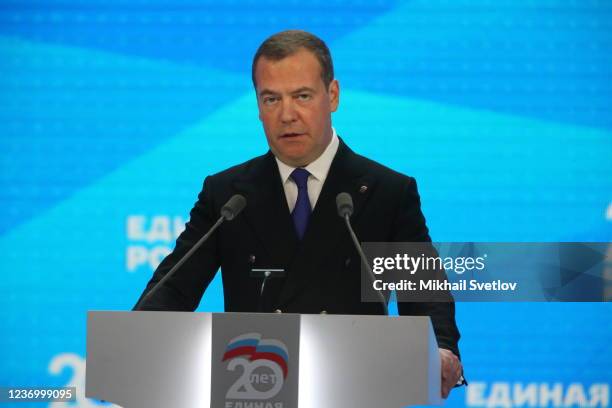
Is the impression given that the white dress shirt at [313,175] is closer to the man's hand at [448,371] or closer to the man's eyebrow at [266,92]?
the man's eyebrow at [266,92]

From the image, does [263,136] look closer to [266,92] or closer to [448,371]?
[266,92]

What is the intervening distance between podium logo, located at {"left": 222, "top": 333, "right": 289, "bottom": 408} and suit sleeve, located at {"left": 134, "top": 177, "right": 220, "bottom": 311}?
2.78 ft

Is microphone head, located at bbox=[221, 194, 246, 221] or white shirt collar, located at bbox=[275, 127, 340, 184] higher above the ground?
white shirt collar, located at bbox=[275, 127, 340, 184]

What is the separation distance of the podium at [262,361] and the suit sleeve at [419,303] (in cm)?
57

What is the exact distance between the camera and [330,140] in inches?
125

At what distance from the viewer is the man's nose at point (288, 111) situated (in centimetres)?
302

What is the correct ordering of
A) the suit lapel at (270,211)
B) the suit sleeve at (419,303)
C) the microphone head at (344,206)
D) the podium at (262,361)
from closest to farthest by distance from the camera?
the podium at (262,361)
the microphone head at (344,206)
the suit sleeve at (419,303)
the suit lapel at (270,211)

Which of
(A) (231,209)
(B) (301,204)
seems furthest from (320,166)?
(A) (231,209)

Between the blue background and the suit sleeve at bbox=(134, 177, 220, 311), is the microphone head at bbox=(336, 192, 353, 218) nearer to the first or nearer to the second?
the suit sleeve at bbox=(134, 177, 220, 311)

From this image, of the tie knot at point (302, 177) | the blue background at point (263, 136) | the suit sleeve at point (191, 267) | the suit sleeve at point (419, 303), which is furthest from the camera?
the blue background at point (263, 136)

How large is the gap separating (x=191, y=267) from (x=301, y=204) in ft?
1.36

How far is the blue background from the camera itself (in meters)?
3.89

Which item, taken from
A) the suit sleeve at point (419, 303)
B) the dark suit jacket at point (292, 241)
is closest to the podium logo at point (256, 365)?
the suit sleeve at point (419, 303)

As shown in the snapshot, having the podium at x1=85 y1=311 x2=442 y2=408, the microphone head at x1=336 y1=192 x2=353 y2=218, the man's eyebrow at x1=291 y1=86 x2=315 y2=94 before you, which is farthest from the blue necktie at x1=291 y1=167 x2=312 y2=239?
the podium at x1=85 y1=311 x2=442 y2=408
